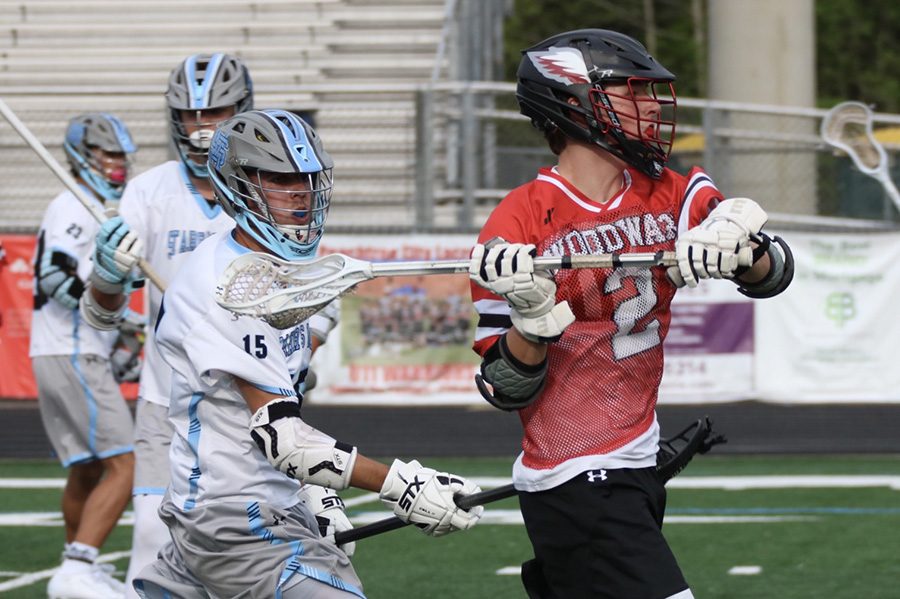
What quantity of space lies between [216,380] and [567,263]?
96 cm

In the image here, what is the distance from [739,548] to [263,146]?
4408 millimetres

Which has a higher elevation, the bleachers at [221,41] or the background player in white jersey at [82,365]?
the bleachers at [221,41]

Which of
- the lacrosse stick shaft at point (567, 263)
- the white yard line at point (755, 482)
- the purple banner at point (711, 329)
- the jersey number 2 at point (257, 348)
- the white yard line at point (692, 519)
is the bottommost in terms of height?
the white yard line at point (755, 482)

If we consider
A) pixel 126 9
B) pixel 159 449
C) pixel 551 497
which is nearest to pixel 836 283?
pixel 159 449

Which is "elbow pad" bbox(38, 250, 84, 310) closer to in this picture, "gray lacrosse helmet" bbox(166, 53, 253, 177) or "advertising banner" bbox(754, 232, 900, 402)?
"gray lacrosse helmet" bbox(166, 53, 253, 177)

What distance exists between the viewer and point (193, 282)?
12.7 feet

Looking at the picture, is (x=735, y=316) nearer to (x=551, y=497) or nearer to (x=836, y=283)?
(x=836, y=283)

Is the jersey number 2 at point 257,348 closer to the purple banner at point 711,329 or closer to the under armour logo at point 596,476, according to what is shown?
the under armour logo at point 596,476

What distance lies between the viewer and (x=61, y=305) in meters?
7.14

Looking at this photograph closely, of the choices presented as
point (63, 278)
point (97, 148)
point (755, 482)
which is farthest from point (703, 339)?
point (63, 278)

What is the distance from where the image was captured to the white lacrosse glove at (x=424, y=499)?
12.1 feet

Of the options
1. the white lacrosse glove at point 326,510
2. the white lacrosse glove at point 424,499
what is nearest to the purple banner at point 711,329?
the white lacrosse glove at point 326,510

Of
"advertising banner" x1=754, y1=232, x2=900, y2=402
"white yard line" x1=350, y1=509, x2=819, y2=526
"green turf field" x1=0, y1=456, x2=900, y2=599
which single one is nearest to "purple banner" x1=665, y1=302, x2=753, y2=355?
"advertising banner" x1=754, y1=232, x2=900, y2=402

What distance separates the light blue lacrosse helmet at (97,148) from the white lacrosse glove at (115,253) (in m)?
2.15
